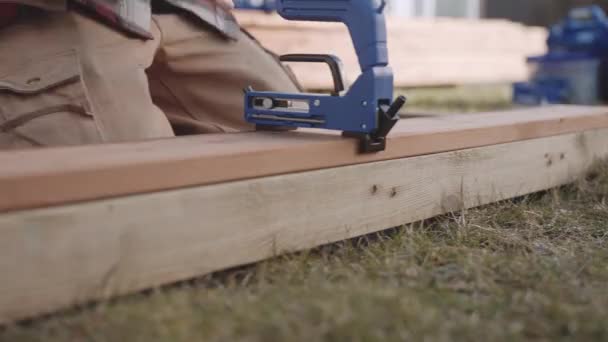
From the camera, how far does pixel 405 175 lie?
1858 millimetres

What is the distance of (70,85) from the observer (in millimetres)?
1725

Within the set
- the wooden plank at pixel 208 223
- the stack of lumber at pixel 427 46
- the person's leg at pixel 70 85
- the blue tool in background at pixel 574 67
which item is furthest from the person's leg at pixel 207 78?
the blue tool in background at pixel 574 67

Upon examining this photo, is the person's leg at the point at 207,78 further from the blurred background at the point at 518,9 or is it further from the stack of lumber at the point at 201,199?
the blurred background at the point at 518,9

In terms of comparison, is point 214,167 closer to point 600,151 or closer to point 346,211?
point 346,211

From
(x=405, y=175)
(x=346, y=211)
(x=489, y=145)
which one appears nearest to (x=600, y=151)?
(x=489, y=145)

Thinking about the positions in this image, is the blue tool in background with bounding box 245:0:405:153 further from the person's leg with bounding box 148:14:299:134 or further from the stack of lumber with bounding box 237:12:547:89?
the stack of lumber with bounding box 237:12:547:89

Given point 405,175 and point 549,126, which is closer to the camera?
point 405,175

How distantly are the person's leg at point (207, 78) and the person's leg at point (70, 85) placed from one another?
0.23 meters

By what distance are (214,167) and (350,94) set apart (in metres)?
0.39

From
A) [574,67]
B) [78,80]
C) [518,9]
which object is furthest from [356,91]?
[518,9]

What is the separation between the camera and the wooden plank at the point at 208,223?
1.22m

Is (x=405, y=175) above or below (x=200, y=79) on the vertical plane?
below

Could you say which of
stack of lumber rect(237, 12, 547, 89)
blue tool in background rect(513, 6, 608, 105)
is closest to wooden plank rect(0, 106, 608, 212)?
stack of lumber rect(237, 12, 547, 89)

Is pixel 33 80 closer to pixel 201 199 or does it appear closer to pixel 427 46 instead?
pixel 201 199
